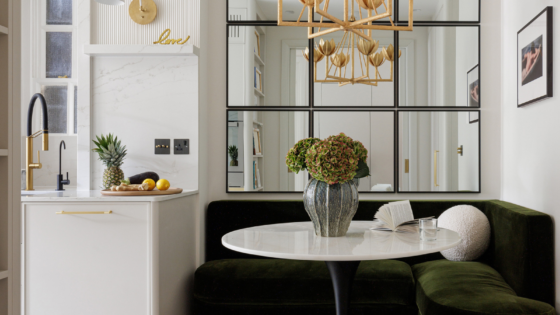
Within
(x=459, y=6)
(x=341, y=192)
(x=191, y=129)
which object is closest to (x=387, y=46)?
(x=459, y=6)

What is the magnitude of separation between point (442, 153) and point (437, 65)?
616mm

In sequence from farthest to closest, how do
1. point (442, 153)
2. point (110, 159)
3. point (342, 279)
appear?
point (442, 153) → point (110, 159) → point (342, 279)

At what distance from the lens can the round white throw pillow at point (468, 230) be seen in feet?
7.88

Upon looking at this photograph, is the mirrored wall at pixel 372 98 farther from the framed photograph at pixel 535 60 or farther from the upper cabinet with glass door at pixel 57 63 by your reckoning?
the upper cabinet with glass door at pixel 57 63

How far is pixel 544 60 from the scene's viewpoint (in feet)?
6.83

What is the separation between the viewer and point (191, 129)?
269cm

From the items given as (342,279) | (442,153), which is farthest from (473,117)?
(342,279)

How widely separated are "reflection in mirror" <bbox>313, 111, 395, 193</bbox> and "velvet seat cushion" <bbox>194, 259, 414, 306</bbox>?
2.40ft

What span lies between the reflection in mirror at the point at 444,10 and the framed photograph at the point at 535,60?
518mm

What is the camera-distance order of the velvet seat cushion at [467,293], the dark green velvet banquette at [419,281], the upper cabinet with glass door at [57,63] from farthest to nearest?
the upper cabinet with glass door at [57,63] < the dark green velvet banquette at [419,281] < the velvet seat cushion at [467,293]

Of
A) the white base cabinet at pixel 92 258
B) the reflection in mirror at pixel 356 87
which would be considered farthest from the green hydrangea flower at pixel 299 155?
the reflection in mirror at pixel 356 87

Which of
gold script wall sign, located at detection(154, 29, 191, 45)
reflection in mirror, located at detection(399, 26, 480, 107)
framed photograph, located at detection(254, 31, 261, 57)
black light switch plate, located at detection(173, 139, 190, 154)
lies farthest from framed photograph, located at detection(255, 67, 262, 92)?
reflection in mirror, located at detection(399, 26, 480, 107)

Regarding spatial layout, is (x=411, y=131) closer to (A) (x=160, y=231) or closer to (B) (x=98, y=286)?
(A) (x=160, y=231)

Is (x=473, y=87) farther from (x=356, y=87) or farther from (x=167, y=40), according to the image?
(x=167, y=40)
